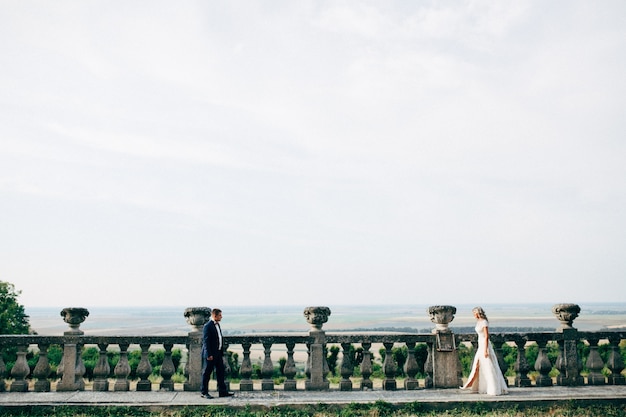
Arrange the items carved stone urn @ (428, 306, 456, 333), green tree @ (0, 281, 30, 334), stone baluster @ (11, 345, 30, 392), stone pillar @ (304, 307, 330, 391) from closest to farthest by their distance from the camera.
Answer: stone baluster @ (11, 345, 30, 392)
stone pillar @ (304, 307, 330, 391)
carved stone urn @ (428, 306, 456, 333)
green tree @ (0, 281, 30, 334)

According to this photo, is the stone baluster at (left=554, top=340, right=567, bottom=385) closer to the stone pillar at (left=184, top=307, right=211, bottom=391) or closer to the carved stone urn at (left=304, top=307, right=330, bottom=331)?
the carved stone urn at (left=304, top=307, right=330, bottom=331)

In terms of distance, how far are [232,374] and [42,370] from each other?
1470 cm

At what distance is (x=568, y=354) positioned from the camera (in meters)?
11.9

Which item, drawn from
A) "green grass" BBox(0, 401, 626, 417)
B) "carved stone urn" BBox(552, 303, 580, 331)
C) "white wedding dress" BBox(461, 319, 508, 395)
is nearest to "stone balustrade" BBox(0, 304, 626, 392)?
"carved stone urn" BBox(552, 303, 580, 331)

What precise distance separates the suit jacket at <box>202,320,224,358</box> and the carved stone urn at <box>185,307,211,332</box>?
87cm

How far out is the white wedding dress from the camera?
10656mm

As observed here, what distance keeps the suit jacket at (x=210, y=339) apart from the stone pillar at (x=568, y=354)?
7683 mm

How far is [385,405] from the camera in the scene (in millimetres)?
9812

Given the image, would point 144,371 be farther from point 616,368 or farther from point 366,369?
point 616,368

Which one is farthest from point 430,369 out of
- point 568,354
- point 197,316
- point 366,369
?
point 197,316

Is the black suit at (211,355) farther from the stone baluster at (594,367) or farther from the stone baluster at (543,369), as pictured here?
the stone baluster at (594,367)

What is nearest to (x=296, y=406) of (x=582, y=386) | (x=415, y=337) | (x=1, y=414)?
(x=415, y=337)

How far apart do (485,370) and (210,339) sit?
5.69 meters

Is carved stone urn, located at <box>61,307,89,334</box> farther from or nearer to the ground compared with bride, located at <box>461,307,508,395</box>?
farther from the ground
